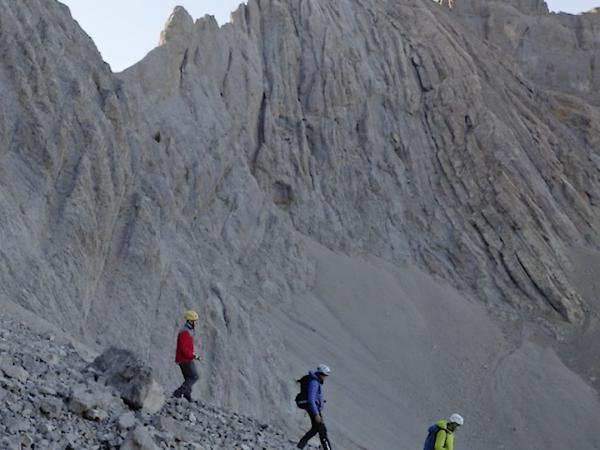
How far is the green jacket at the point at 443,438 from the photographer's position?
36.2 ft

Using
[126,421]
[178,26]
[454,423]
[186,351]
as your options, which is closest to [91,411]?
[126,421]

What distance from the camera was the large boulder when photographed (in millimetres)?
10648

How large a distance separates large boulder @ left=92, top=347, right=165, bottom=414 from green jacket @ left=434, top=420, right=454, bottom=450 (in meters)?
3.40

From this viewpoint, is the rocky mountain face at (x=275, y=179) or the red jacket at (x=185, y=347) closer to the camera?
the red jacket at (x=185, y=347)

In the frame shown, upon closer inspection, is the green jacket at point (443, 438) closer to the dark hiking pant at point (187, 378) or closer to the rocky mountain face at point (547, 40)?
the dark hiking pant at point (187, 378)

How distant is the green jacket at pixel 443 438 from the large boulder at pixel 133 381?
11.2 ft

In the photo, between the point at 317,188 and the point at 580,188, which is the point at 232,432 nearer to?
the point at 317,188

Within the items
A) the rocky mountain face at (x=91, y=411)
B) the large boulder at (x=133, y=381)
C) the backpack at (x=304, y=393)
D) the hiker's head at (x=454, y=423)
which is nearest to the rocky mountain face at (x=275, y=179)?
the rocky mountain face at (x=91, y=411)

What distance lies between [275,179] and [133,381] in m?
30.2

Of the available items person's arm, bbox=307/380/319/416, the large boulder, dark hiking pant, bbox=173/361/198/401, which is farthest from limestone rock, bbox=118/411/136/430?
person's arm, bbox=307/380/319/416

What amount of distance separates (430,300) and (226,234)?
9.67 meters

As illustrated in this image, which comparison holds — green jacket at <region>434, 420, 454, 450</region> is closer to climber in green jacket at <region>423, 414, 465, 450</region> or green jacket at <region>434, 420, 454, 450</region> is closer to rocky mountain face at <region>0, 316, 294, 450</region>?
climber in green jacket at <region>423, 414, 465, 450</region>

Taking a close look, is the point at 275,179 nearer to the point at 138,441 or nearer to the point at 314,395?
the point at 314,395

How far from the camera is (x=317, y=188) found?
1690 inches
